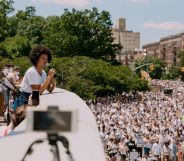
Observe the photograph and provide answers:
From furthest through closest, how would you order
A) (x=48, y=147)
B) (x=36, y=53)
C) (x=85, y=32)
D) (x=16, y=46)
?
(x=85, y=32) → (x=16, y=46) → (x=36, y=53) → (x=48, y=147)

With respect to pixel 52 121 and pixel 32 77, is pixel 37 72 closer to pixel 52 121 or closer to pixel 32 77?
pixel 32 77

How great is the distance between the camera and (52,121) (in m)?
1.67

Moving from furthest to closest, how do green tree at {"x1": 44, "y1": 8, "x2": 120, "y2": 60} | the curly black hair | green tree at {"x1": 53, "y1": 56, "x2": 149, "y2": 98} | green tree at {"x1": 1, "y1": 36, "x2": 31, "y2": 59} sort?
green tree at {"x1": 44, "y1": 8, "x2": 120, "y2": 60} < green tree at {"x1": 1, "y1": 36, "x2": 31, "y2": 59} < green tree at {"x1": 53, "y1": 56, "x2": 149, "y2": 98} < the curly black hair

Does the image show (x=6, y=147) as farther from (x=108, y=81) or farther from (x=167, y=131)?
(x=108, y=81)

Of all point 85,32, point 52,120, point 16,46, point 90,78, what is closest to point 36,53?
point 52,120

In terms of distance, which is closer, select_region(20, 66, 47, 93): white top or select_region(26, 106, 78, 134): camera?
select_region(26, 106, 78, 134): camera

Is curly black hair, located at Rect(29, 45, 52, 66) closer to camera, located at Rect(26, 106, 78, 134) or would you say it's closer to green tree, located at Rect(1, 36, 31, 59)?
camera, located at Rect(26, 106, 78, 134)

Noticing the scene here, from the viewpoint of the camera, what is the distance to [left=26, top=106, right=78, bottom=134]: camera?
66.0 inches

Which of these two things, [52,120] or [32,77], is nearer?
[52,120]

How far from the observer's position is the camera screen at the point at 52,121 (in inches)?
66.0

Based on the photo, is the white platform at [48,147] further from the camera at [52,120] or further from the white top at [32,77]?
the white top at [32,77]

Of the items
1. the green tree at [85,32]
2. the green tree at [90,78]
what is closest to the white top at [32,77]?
the green tree at [90,78]

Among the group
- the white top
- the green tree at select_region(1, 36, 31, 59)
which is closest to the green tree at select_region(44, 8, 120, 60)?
the green tree at select_region(1, 36, 31, 59)

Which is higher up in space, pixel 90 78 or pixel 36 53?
pixel 90 78
